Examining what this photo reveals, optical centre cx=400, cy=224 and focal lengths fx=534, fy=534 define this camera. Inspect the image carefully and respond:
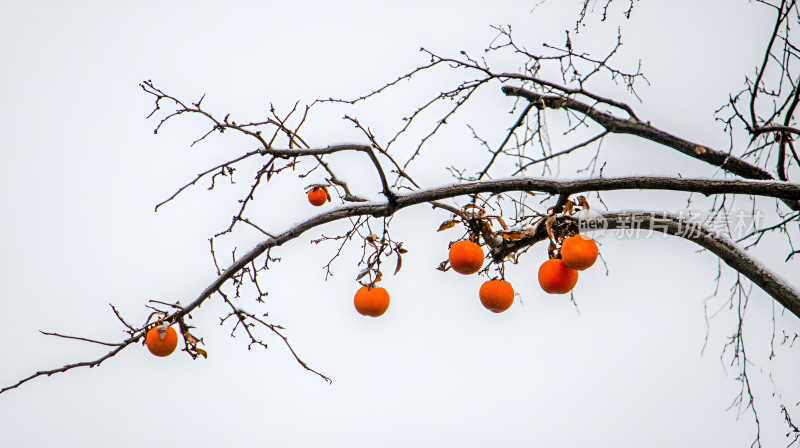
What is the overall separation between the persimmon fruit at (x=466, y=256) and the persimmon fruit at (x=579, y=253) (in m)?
0.35

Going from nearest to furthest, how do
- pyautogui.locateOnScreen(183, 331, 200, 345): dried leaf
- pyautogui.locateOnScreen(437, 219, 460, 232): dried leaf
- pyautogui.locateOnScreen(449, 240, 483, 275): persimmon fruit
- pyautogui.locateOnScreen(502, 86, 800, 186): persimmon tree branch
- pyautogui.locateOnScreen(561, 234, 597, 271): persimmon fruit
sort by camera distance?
pyautogui.locateOnScreen(561, 234, 597, 271): persimmon fruit, pyautogui.locateOnScreen(183, 331, 200, 345): dried leaf, pyautogui.locateOnScreen(449, 240, 483, 275): persimmon fruit, pyautogui.locateOnScreen(437, 219, 460, 232): dried leaf, pyautogui.locateOnScreen(502, 86, 800, 186): persimmon tree branch

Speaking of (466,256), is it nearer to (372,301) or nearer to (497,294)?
(497,294)

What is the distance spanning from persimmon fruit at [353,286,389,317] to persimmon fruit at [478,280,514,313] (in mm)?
427

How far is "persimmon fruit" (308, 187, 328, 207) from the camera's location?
3.45 m

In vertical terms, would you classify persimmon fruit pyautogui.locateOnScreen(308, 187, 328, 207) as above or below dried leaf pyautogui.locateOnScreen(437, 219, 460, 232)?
above

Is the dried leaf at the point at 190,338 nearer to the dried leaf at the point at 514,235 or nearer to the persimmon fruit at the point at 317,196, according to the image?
the dried leaf at the point at 514,235

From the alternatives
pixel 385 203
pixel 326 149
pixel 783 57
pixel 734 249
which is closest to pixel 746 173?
pixel 783 57

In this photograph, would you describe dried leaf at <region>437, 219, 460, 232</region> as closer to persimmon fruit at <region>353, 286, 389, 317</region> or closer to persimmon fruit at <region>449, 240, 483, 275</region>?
persimmon fruit at <region>449, 240, 483, 275</region>

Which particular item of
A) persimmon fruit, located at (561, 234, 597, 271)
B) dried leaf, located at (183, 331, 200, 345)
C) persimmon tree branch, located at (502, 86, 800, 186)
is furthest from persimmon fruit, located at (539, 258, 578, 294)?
persimmon tree branch, located at (502, 86, 800, 186)

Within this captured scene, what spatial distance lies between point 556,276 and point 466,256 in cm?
36

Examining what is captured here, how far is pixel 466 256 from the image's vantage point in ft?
7.21

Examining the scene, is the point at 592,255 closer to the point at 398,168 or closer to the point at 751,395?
the point at 398,168

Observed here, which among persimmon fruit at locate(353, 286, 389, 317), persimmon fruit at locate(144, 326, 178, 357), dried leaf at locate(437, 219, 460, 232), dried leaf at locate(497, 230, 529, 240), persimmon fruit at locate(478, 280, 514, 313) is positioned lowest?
persimmon fruit at locate(144, 326, 178, 357)

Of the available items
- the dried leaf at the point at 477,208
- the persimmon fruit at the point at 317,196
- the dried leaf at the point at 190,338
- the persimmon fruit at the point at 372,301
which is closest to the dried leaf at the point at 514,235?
the dried leaf at the point at 477,208
